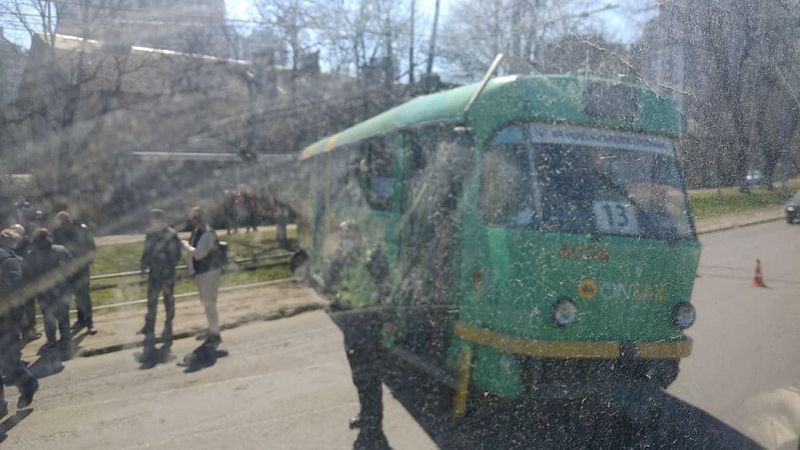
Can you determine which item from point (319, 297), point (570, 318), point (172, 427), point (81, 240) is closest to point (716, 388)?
point (570, 318)

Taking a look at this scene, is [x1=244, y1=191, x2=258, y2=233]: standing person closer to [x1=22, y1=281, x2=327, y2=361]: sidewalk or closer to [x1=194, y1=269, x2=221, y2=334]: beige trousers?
[x1=22, y1=281, x2=327, y2=361]: sidewalk

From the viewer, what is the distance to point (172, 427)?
15.5 ft

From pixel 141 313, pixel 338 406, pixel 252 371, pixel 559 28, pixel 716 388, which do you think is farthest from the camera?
pixel 141 313

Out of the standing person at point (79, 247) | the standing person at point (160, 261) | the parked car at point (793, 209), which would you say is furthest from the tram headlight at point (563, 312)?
the standing person at point (79, 247)

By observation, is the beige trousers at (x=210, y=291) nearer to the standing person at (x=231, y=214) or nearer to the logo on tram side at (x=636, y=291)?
the logo on tram side at (x=636, y=291)

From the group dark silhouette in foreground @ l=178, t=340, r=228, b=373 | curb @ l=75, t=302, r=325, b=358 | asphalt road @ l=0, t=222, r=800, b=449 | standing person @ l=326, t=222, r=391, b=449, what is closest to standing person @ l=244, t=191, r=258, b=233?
curb @ l=75, t=302, r=325, b=358

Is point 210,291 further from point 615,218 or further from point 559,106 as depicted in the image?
point 615,218

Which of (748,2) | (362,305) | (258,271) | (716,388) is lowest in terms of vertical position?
(258,271)

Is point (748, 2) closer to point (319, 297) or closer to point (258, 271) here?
point (319, 297)

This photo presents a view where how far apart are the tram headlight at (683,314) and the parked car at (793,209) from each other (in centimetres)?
76

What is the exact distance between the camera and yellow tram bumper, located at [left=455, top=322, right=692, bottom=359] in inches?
145

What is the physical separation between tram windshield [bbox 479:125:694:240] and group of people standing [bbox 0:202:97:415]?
4.37 m

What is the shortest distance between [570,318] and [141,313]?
7.54 meters

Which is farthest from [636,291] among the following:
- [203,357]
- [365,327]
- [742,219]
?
[203,357]
